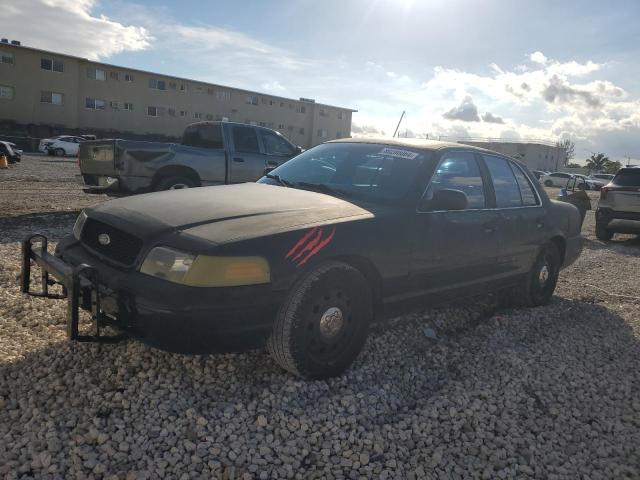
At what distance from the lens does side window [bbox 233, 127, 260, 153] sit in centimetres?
923

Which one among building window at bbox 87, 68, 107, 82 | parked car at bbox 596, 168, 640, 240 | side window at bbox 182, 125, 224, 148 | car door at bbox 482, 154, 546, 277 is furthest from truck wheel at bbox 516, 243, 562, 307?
building window at bbox 87, 68, 107, 82

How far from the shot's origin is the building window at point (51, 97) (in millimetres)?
36781

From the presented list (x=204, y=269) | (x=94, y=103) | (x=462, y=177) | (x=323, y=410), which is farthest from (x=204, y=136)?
(x=94, y=103)

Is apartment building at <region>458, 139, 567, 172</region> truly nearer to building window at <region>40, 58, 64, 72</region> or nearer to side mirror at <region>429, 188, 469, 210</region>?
building window at <region>40, 58, 64, 72</region>

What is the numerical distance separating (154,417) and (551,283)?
430 cm

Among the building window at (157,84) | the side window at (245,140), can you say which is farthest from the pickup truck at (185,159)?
the building window at (157,84)

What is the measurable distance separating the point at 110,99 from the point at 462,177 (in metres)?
40.9

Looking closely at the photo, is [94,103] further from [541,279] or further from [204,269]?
[204,269]

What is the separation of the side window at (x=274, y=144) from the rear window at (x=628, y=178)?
677 centimetres

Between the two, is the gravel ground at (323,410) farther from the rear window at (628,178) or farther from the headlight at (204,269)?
the rear window at (628,178)

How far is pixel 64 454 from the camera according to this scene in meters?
2.31

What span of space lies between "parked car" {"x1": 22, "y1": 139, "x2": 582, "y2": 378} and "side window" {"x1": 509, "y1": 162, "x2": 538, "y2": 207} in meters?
0.38

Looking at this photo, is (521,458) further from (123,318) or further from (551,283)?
(551,283)

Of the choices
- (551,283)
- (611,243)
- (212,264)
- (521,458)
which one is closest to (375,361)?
(521,458)
